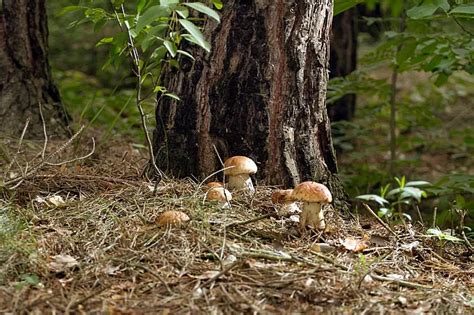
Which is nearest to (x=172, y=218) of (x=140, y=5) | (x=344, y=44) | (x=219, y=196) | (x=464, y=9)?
(x=219, y=196)

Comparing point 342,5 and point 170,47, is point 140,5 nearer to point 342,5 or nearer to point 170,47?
point 170,47

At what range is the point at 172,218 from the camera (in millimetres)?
3016

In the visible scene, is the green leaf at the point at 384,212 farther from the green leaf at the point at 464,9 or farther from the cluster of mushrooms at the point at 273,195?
the green leaf at the point at 464,9

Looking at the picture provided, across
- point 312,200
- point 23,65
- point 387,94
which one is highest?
point 23,65

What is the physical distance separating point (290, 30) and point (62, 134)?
2607 mm

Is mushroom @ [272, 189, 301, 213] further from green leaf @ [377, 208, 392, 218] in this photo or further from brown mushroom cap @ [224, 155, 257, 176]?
green leaf @ [377, 208, 392, 218]

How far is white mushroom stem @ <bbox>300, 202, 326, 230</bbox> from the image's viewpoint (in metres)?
3.22

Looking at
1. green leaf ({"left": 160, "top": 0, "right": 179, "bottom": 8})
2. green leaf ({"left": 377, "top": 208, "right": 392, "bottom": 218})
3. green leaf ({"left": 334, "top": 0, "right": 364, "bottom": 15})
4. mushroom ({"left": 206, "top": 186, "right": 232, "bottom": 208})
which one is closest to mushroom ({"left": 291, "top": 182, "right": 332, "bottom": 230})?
mushroom ({"left": 206, "top": 186, "right": 232, "bottom": 208})

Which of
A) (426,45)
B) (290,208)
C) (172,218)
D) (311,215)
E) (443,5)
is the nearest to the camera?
(172,218)

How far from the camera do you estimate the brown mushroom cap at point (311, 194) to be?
3.12 m

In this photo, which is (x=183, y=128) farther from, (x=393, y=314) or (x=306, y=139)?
(x=393, y=314)

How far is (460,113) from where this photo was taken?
9438 mm

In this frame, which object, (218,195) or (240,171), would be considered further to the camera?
(240,171)

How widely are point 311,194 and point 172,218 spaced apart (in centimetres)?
67
